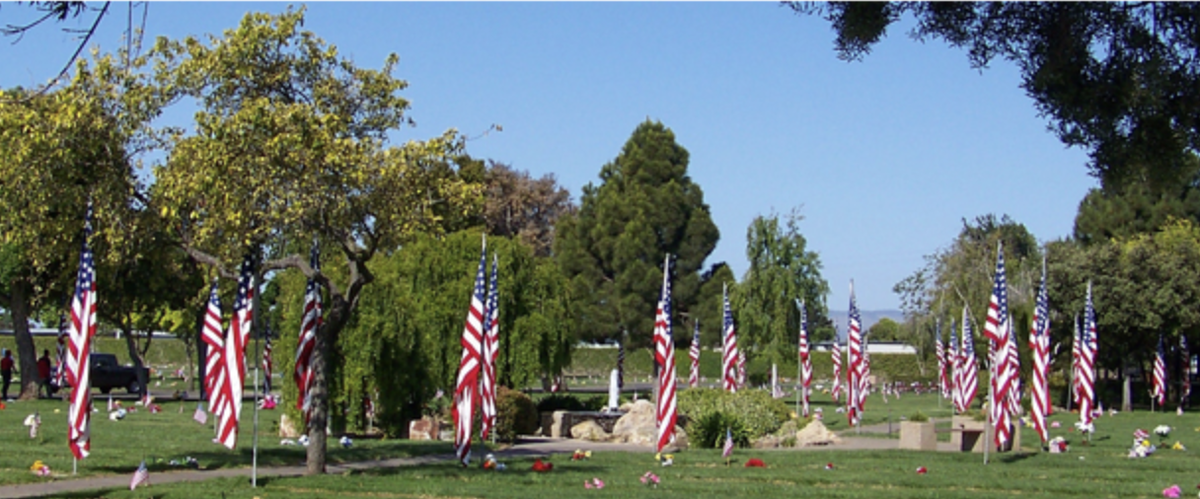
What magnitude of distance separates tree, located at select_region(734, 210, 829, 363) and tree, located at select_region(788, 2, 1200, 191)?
4349cm

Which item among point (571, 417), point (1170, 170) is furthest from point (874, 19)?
point (571, 417)

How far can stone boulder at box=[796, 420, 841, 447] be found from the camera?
28172 mm

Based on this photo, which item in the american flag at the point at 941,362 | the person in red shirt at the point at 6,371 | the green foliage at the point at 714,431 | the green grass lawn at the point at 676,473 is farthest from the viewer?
the american flag at the point at 941,362

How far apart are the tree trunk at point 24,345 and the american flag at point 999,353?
3043cm

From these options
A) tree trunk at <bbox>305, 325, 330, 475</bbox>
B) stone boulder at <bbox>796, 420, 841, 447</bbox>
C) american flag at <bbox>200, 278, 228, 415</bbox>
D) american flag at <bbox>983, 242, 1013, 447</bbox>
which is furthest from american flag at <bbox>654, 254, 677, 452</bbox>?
american flag at <bbox>200, 278, 228, 415</bbox>

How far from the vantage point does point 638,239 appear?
64938 mm

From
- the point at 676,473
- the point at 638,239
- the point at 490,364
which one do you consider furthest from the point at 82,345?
the point at 638,239

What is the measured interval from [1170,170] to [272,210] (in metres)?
11.6

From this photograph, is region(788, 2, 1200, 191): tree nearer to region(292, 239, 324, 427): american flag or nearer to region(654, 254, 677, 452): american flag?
region(292, 239, 324, 427): american flag

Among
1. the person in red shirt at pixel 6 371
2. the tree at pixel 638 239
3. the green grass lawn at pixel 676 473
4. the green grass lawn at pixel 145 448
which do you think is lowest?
the green grass lawn at pixel 676 473

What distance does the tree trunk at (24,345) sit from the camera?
134ft

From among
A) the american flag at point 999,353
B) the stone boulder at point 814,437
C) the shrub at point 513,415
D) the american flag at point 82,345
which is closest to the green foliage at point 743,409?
the stone boulder at point 814,437

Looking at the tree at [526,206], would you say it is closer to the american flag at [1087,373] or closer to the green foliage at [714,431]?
the american flag at [1087,373]

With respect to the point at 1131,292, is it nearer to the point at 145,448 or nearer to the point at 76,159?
the point at 145,448
